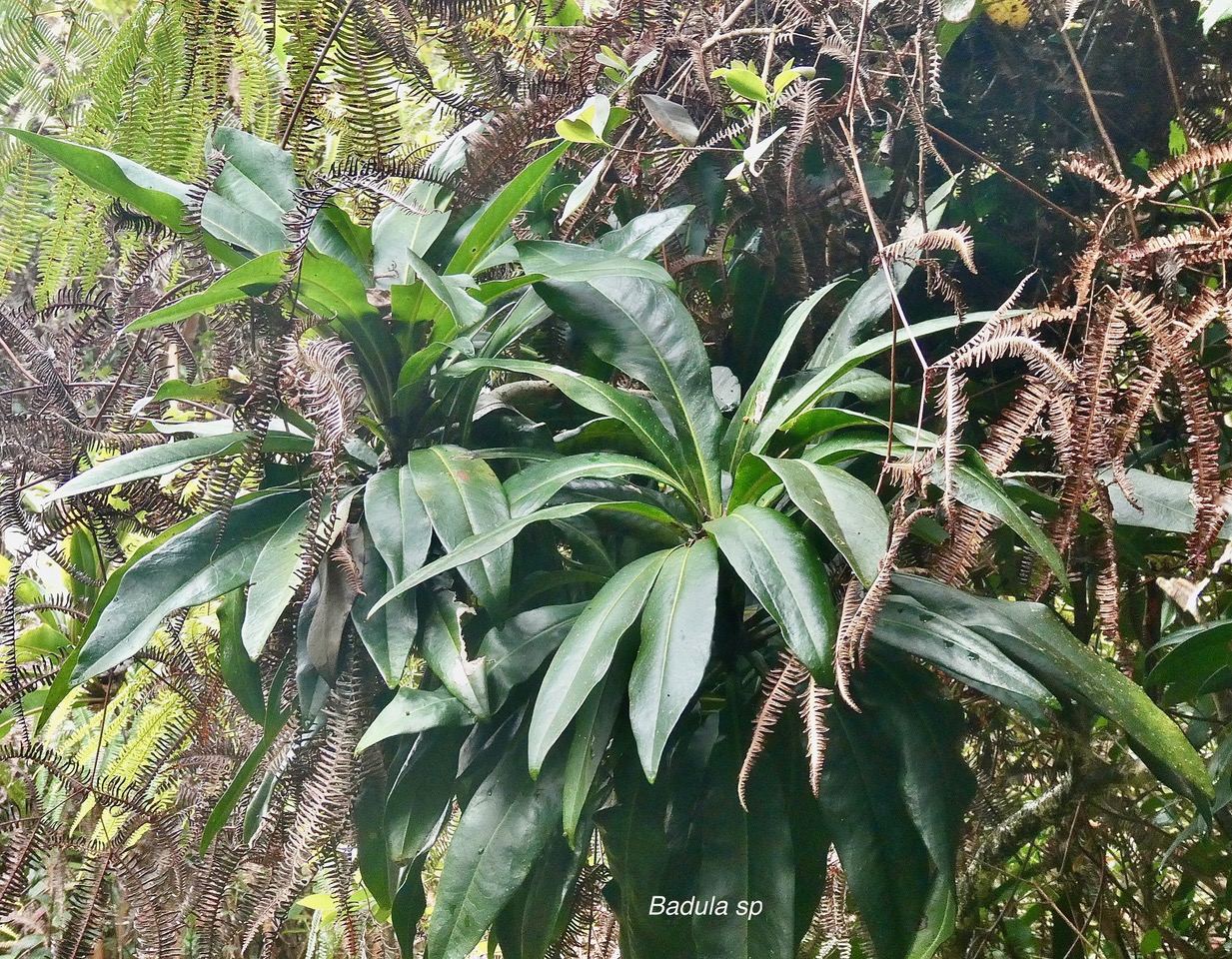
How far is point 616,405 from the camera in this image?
32.7 inches

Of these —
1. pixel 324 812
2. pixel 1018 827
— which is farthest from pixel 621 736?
pixel 1018 827

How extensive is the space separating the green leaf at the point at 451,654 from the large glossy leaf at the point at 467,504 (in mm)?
47

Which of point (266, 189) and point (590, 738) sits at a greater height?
point (266, 189)

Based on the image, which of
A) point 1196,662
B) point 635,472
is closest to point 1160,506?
point 1196,662

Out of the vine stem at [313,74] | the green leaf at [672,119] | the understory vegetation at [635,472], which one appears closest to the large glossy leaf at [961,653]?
the understory vegetation at [635,472]

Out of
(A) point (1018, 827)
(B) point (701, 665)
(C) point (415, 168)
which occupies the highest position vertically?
(C) point (415, 168)

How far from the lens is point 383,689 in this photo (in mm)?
851

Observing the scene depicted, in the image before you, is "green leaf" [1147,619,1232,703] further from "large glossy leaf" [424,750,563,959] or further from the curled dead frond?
"large glossy leaf" [424,750,563,959]

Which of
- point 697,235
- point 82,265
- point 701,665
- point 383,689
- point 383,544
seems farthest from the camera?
point 82,265

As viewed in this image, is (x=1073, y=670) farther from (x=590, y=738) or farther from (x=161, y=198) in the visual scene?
(x=161, y=198)

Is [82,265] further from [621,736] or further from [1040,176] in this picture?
[1040,176]

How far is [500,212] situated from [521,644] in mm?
449

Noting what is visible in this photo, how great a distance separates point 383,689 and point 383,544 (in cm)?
19

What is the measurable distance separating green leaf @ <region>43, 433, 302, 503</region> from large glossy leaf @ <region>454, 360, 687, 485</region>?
0.78 ft
